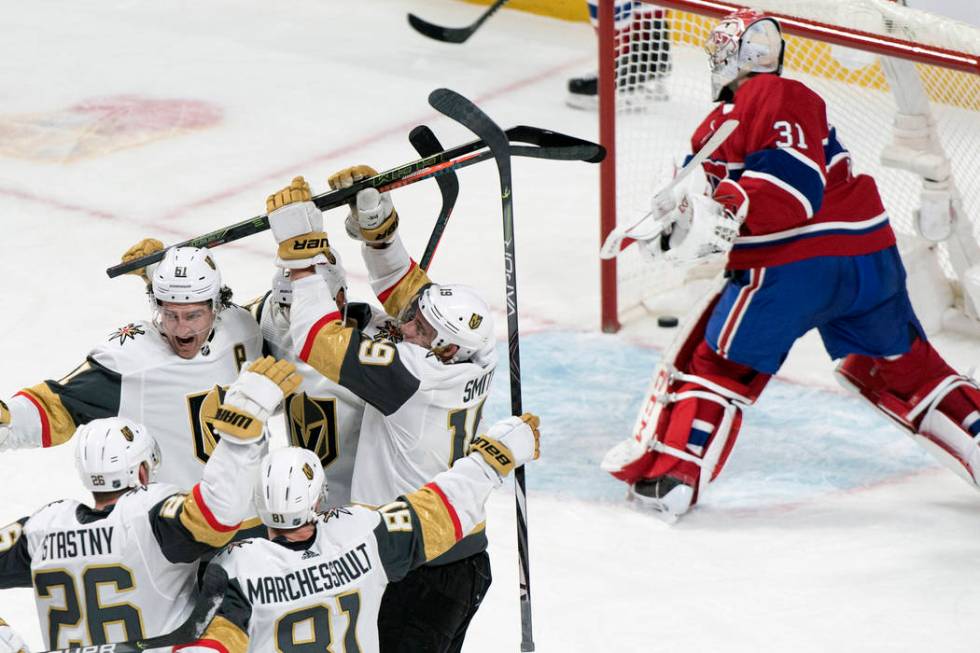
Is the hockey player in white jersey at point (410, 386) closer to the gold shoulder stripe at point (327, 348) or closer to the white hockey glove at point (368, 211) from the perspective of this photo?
the gold shoulder stripe at point (327, 348)

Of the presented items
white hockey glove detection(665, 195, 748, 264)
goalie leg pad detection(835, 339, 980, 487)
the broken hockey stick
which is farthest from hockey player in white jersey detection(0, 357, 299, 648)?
goalie leg pad detection(835, 339, 980, 487)

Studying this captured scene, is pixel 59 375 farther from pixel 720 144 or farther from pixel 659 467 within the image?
pixel 720 144

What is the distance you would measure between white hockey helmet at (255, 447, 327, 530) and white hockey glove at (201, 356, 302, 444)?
7cm

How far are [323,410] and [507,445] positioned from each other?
0.52 metres

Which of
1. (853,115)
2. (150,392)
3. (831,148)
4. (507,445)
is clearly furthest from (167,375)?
(853,115)

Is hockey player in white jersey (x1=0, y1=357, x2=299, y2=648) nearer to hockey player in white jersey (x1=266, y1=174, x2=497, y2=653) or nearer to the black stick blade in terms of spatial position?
hockey player in white jersey (x1=266, y1=174, x2=497, y2=653)

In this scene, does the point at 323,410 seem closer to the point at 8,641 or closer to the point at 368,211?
the point at 368,211

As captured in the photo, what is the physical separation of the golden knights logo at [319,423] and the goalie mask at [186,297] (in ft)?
0.80

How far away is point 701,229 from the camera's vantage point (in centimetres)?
426

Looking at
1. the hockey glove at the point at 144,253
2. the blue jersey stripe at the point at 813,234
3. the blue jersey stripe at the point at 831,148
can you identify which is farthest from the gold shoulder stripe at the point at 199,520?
the blue jersey stripe at the point at 831,148

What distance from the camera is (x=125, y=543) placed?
2.90 m

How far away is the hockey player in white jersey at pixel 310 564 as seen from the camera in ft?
9.28

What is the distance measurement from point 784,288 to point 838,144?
1.38ft

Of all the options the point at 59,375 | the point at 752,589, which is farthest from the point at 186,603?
the point at 59,375
